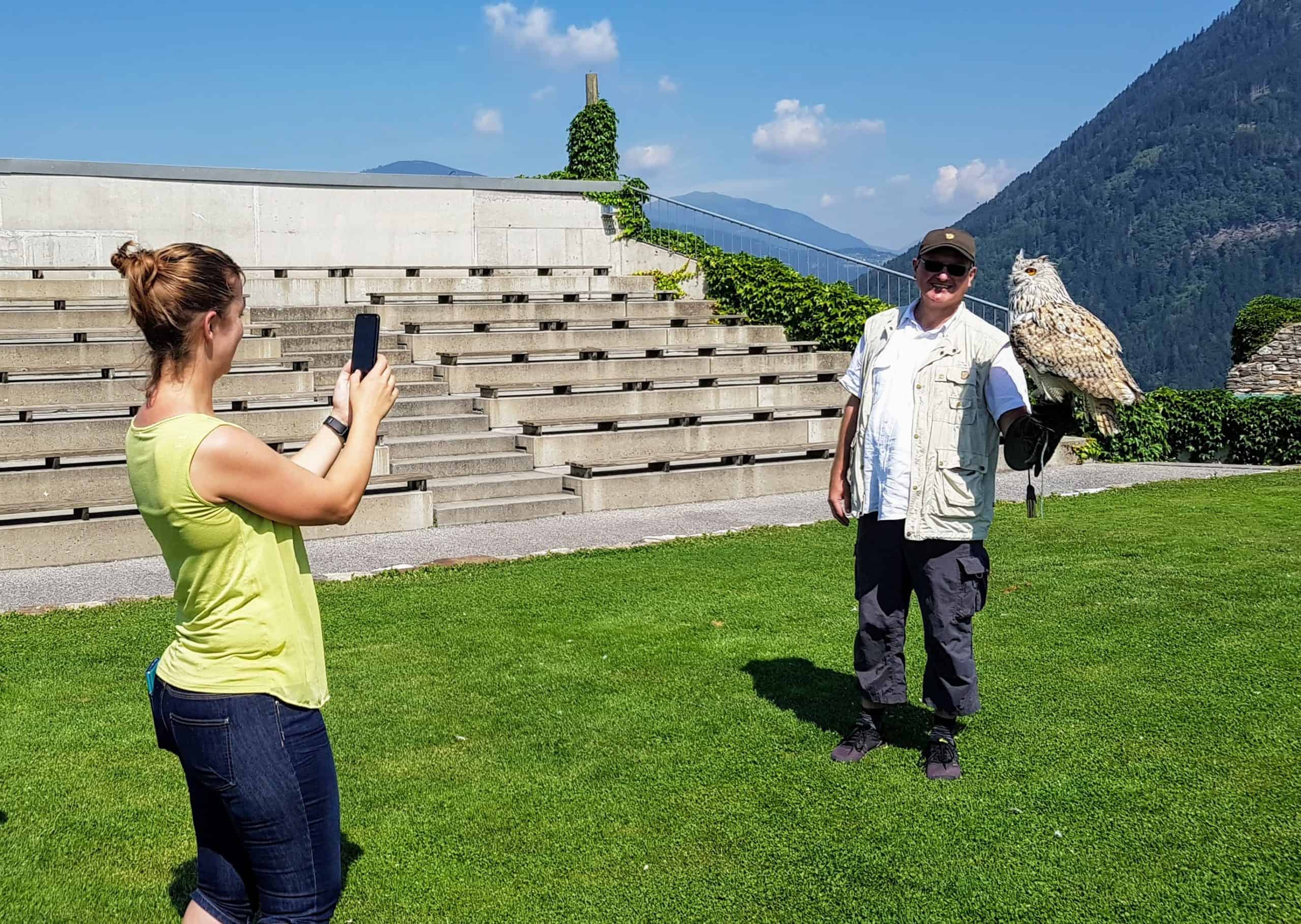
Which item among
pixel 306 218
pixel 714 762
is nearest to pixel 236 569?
pixel 714 762

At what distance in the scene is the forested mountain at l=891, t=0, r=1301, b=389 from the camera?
90.8 metres

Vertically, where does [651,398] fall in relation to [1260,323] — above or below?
below

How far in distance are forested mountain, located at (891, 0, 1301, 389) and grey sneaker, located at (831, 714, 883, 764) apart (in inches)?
2350

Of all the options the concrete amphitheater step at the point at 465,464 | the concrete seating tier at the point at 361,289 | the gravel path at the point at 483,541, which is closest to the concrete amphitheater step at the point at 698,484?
the gravel path at the point at 483,541

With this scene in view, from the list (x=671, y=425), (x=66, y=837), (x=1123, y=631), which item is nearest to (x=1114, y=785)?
(x=1123, y=631)

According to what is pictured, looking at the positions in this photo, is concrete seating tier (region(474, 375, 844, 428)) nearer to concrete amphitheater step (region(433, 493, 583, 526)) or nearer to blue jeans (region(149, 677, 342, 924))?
concrete amphitheater step (region(433, 493, 583, 526))

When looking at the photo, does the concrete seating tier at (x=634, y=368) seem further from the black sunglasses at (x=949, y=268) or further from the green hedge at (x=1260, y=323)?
the green hedge at (x=1260, y=323)

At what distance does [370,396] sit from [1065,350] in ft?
9.88

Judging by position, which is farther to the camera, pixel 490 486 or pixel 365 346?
pixel 490 486

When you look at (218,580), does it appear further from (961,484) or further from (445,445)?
(445,445)

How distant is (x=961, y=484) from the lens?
173 inches

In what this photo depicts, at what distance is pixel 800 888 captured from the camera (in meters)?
3.71

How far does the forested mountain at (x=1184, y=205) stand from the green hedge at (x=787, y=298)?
45.8m

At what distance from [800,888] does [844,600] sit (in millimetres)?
3875
